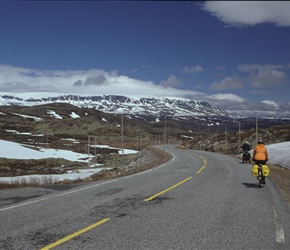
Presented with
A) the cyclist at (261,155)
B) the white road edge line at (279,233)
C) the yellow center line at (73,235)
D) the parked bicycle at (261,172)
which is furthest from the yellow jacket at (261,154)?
the yellow center line at (73,235)

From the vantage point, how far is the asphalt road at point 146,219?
682cm

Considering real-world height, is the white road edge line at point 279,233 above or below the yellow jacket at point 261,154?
below

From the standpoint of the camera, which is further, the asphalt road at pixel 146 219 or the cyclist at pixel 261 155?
the cyclist at pixel 261 155

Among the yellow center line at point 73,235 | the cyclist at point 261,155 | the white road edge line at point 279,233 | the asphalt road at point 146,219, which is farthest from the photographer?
the cyclist at point 261,155

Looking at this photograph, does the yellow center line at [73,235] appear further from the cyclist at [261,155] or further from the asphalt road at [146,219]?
the cyclist at [261,155]

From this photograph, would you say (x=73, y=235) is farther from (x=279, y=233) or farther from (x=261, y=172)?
(x=261, y=172)

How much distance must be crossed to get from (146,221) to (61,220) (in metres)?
2.19

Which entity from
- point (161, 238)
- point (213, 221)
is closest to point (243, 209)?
point (213, 221)

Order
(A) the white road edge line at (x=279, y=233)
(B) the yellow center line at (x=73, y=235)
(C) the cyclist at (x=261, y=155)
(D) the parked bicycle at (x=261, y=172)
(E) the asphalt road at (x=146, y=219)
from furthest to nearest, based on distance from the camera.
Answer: (C) the cyclist at (x=261, y=155), (D) the parked bicycle at (x=261, y=172), (A) the white road edge line at (x=279, y=233), (E) the asphalt road at (x=146, y=219), (B) the yellow center line at (x=73, y=235)

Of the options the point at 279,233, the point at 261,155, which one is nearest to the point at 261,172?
the point at 261,155

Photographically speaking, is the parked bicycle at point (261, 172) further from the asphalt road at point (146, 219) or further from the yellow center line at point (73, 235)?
the yellow center line at point (73, 235)

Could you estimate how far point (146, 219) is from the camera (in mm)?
8727

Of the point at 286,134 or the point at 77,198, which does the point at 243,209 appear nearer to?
the point at 77,198

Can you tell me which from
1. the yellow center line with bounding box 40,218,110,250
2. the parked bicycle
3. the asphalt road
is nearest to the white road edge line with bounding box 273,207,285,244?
the asphalt road
